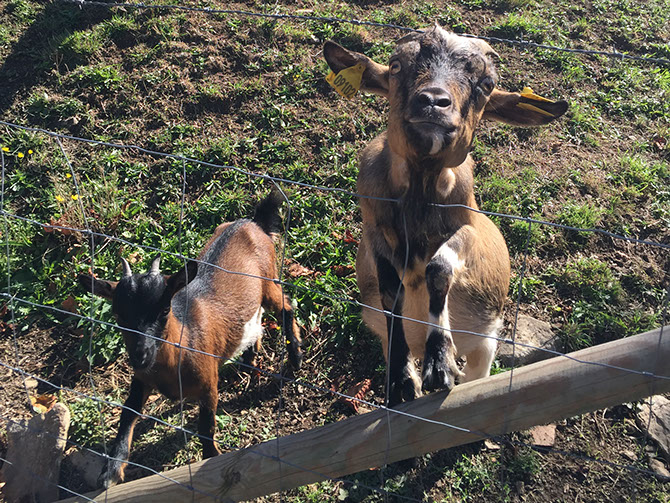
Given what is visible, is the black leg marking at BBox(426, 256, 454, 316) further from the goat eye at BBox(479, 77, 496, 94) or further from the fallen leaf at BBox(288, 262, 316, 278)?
the fallen leaf at BBox(288, 262, 316, 278)

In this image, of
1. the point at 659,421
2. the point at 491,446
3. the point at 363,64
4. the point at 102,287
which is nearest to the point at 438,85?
the point at 363,64

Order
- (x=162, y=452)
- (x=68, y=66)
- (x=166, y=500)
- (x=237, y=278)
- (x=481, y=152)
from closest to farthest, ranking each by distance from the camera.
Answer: (x=166, y=500)
(x=162, y=452)
(x=237, y=278)
(x=481, y=152)
(x=68, y=66)

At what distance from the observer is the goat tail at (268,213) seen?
459 centimetres

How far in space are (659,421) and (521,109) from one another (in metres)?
2.34

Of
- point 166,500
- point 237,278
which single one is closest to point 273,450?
point 166,500

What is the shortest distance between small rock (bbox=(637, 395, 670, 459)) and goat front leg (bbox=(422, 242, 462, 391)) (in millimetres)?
1663

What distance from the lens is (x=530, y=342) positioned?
4.28 metres

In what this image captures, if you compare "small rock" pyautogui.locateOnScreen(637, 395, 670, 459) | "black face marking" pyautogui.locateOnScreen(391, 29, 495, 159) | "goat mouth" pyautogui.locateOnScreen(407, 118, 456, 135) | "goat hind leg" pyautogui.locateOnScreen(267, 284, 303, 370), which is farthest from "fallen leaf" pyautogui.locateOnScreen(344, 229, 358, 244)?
"small rock" pyautogui.locateOnScreen(637, 395, 670, 459)

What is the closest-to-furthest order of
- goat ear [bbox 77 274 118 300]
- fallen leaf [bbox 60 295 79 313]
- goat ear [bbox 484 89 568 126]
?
goat ear [bbox 484 89 568 126], goat ear [bbox 77 274 118 300], fallen leaf [bbox 60 295 79 313]

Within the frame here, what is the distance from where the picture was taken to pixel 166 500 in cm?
271

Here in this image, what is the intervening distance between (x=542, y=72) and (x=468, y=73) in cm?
359

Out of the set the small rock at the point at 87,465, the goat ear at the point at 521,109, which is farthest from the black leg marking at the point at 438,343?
the small rock at the point at 87,465

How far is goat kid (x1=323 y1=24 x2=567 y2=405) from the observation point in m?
2.88

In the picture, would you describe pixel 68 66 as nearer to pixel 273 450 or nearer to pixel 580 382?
pixel 273 450
